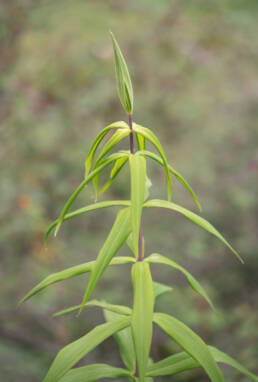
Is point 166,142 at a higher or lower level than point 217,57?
lower

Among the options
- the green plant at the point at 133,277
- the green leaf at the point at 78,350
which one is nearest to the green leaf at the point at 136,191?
the green plant at the point at 133,277

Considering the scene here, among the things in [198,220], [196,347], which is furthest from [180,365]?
[198,220]

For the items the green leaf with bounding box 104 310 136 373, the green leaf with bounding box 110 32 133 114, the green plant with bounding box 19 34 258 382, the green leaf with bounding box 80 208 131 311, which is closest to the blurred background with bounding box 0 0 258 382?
the green leaf with bounding box 104 310 136 373

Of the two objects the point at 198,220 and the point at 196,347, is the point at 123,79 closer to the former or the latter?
the point at 198,220

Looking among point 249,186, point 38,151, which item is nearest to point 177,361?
point 249,186

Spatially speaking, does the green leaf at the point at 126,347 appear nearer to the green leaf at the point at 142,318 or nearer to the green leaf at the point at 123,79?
the green leaf at the point at 142,318

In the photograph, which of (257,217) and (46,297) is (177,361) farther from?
(257,217)
